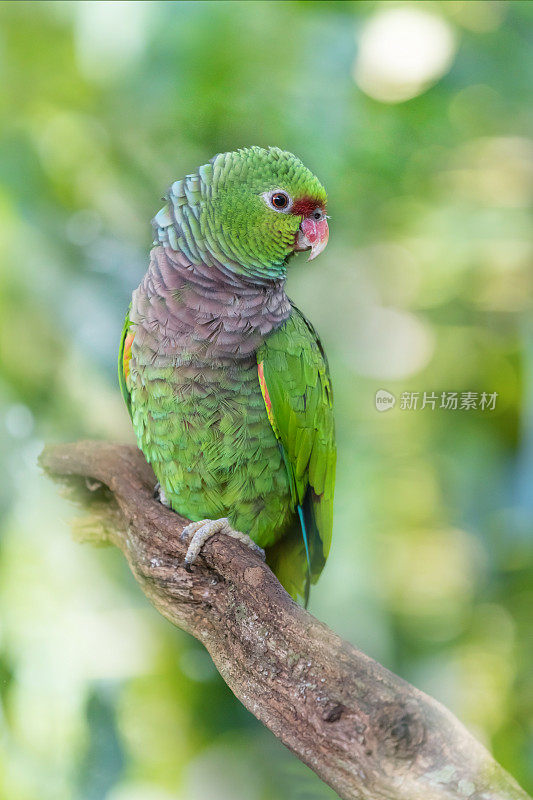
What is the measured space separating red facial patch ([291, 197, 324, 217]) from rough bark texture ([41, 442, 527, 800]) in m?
0.47

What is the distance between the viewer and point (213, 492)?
0.85 metres

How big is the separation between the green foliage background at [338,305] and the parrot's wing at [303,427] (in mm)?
32

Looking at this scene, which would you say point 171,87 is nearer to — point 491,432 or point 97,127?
point 97,127

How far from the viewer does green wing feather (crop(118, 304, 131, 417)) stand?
87 centimetres

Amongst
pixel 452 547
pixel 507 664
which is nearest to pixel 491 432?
pixel 452 547

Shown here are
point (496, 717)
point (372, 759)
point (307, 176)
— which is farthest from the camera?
point (496, 717)

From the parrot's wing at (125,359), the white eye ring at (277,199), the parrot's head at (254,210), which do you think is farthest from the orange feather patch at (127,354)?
the white eye ring at (277,199)

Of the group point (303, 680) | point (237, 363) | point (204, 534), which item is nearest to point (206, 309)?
point (237, 363)

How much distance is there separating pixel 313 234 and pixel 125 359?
0.34m

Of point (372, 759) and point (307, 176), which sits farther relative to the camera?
point (307, 176)

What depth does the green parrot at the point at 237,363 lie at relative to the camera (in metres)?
0.74

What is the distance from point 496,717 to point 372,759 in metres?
0.36

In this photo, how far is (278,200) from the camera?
73 cm

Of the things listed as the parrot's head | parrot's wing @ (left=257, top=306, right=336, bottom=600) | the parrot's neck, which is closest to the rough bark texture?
parrot's wing @ (left=257, top=306, right=336, bottom=600)
